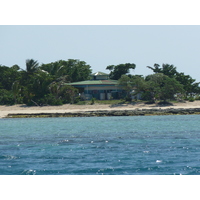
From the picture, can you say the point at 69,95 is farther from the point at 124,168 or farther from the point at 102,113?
the point at 124,168

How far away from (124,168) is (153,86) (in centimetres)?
4217

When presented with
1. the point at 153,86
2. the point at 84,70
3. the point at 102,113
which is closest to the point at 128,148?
the point at 102,113

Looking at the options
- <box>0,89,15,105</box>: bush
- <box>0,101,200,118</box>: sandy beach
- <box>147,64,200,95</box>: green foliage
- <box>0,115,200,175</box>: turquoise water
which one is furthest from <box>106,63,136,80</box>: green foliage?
<box>0,115,200,175</box>: turquoise water

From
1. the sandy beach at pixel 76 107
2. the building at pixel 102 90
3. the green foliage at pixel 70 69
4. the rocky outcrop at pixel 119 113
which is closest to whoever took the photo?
the rocky outcrop at pixel 119 113

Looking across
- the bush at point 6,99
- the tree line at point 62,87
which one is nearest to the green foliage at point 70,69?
the tree line at point 62,87

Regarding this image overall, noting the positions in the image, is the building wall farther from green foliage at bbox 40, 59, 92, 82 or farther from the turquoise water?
the turquoise water

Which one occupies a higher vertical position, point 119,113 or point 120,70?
point 120,70

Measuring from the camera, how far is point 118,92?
62.8 metres

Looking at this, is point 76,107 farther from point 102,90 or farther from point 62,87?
point 102,90

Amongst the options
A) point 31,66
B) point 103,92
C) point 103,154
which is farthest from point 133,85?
point 103,154

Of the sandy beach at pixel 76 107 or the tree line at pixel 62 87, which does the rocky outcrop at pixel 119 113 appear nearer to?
the sandy beach at pixel 76 107

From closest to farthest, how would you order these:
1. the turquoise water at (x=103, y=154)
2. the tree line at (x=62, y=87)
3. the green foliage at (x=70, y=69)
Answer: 1. the turquoise water at (x=103, y=154)
2. the tree line at (x=62, y=87)
3. the green foliage at (x=70, y=69)

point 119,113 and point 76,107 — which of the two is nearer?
point 119,113

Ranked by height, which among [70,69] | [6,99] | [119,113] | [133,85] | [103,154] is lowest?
[103,154]
